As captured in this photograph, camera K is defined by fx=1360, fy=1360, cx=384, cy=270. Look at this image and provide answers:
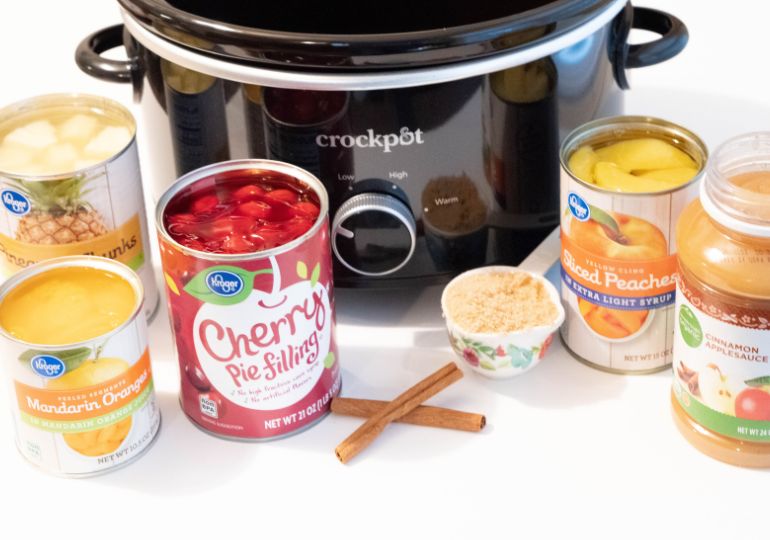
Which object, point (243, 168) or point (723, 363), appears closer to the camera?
point (723, 363)

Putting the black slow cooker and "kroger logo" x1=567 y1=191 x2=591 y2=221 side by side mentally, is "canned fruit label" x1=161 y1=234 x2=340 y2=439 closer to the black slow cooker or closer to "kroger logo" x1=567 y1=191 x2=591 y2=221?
the black slow cooker

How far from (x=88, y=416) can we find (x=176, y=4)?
1.60 ft

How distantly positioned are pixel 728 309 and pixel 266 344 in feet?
1.34

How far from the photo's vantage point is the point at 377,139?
132 centimetres

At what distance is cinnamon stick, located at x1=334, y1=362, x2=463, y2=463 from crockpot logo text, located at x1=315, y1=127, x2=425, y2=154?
226 millimetres

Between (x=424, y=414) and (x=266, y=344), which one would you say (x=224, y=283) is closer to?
(x=266, y=344)

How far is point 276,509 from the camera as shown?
123 centimetres

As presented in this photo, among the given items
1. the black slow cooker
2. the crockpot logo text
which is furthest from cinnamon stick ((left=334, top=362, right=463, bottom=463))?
the crockpot logo text

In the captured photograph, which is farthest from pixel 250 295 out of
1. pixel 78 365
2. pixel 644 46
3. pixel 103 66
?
Result: pixel 644 46

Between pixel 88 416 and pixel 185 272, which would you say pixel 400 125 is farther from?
pixel 88 416

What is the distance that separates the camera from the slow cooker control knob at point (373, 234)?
4.41ft

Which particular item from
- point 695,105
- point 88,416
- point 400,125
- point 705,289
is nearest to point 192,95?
point 400,125

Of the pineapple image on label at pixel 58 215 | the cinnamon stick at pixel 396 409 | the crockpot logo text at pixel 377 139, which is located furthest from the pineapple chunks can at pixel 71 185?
the cinnamon stick at pixel 396 409

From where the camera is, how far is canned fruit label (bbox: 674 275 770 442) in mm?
1168
